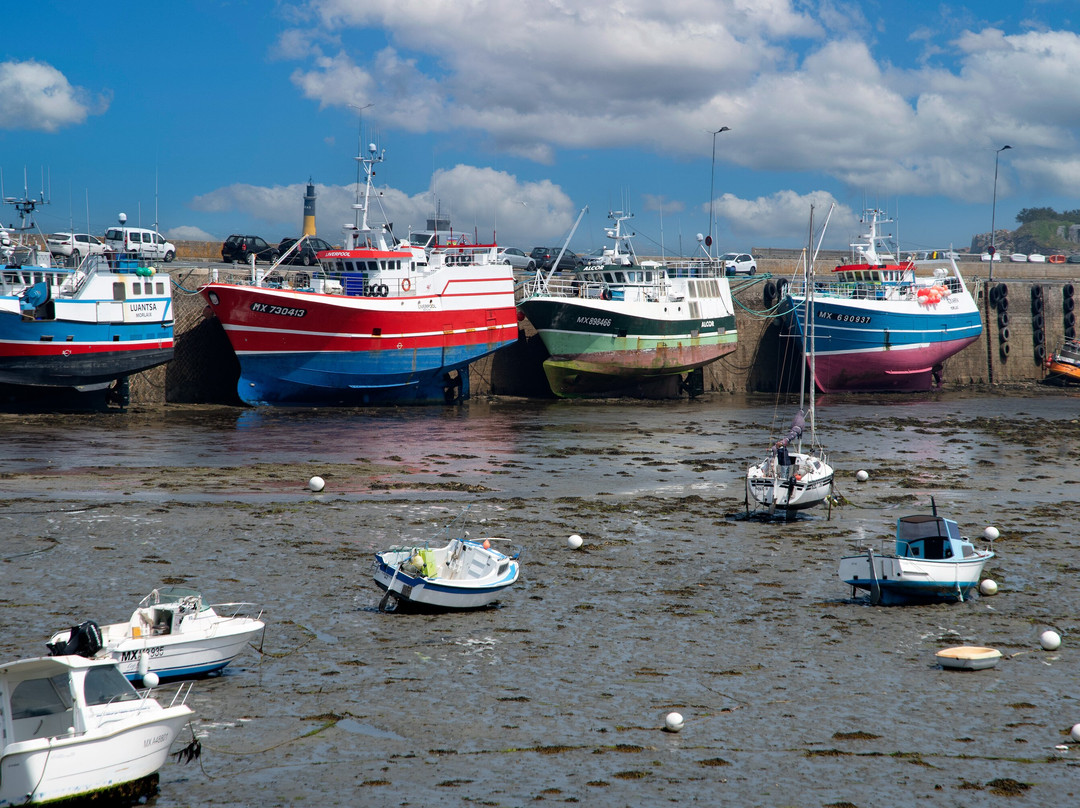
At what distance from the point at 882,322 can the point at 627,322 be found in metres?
13.9

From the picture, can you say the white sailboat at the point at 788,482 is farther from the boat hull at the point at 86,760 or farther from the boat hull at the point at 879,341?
the boat hull at the point at 879,341

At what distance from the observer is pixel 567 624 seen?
16.7m

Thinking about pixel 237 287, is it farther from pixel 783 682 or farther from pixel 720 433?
pixel 783 682

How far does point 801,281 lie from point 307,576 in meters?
45.1

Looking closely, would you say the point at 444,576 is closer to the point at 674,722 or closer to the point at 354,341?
the point at 674,722

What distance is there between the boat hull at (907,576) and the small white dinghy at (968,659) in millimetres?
3167

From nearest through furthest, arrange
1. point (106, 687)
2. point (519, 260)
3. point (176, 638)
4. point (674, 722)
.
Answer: point (106, 687) → point (674, 722) → point (176, 638) → point (519, 260)

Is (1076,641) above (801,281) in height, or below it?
below

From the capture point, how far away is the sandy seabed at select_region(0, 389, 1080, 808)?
11.5 m

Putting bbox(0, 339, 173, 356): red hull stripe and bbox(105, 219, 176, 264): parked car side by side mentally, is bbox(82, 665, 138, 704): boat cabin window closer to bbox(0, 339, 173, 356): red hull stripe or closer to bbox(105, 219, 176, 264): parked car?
bbox(0, 339, 173, 356): red hull stripe

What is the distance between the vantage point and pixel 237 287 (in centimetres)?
4028

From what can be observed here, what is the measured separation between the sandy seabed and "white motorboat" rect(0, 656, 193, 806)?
0.61 meters

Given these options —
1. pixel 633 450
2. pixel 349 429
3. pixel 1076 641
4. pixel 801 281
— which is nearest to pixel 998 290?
pixel 801 281

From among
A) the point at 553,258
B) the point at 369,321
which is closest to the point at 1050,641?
the point at 369,321
